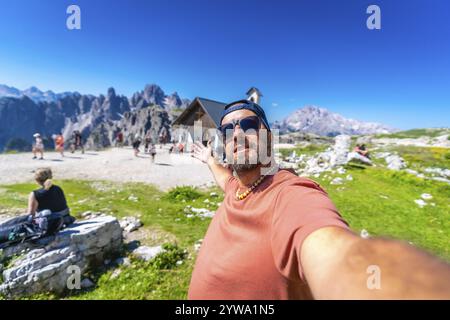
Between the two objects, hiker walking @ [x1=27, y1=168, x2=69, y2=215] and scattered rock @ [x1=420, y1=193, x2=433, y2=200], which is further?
scattered rock @ [x1=420, y1=193, x2=433, y2=200]

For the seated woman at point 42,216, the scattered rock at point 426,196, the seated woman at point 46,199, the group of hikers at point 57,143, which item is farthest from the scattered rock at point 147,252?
the group of hikers at point 57,143

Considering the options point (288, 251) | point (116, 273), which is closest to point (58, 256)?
point (116, 273)

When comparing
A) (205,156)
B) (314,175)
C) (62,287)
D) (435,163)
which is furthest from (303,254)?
(435,163)

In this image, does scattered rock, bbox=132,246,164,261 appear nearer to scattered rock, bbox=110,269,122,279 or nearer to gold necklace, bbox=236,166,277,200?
scattered rock, bbox=110,269,122,279

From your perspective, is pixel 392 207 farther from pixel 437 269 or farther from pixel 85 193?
pixel 85 193

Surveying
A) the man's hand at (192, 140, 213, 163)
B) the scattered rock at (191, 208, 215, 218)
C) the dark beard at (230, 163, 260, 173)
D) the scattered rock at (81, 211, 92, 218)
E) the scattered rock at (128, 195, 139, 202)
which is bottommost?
the scattered rock at (191, 208, 215, 218)

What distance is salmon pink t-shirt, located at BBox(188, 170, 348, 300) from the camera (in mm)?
1400

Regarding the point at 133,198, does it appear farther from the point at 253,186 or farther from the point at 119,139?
the point at 119,139

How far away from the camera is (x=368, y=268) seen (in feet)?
3.22

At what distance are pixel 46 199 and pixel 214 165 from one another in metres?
5.53

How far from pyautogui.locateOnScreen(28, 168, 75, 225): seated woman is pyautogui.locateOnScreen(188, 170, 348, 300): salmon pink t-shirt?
644 cm

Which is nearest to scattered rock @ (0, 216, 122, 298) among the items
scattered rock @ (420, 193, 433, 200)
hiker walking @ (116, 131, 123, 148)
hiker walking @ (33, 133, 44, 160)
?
scattered rock @ (420, 193, 433, 200)

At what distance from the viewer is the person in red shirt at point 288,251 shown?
2.83 feet

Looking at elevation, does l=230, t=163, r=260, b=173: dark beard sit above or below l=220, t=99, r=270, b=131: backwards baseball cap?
below
